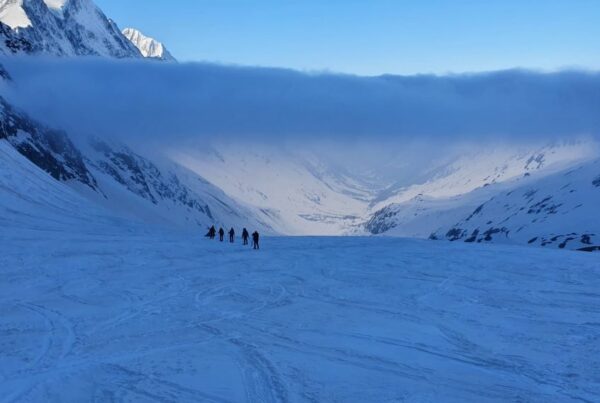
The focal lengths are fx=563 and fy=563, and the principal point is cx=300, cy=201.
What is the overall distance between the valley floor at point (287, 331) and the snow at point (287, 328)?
0.16ft

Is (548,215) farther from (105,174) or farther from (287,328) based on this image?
(105,174)

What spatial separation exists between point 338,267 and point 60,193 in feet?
110

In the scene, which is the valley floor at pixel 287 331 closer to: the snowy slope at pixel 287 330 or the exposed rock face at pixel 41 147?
the snowy slope at pixel 287 330

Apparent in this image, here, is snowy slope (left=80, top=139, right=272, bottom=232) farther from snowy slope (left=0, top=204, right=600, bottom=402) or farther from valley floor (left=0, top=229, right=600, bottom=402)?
valley floor (left=0, top=229, right=600, bottom=402)

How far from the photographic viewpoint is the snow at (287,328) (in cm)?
998

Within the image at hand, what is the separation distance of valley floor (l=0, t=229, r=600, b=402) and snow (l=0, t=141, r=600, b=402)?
0.05 m

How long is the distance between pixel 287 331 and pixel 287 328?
0.30 metres

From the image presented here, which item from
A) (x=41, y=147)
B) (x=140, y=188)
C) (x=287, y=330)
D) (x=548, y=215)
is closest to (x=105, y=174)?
(x=140, y=188)

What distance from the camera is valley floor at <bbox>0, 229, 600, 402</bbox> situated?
9.94 metres

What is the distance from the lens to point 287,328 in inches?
554

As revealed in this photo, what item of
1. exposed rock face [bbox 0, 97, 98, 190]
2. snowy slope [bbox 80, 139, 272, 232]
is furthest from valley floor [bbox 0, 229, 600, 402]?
snowy slope [bbox 80, 139, 272, 232]

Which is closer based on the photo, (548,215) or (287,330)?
(287,330)

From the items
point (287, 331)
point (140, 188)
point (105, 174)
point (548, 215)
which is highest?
point (105, 174)

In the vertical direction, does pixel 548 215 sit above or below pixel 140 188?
above
